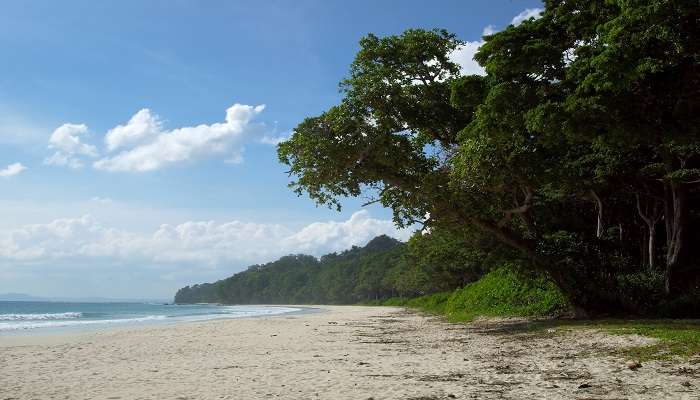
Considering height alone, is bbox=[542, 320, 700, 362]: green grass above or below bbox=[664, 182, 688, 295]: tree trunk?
below

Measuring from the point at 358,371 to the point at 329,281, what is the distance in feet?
448

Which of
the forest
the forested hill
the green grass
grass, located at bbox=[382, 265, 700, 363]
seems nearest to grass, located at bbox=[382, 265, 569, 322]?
grass, located at bbox=[382, 265, 700, 363]

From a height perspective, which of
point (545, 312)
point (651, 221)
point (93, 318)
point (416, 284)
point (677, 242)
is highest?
point (651, 221)

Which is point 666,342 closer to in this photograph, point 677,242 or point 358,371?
point 358,371

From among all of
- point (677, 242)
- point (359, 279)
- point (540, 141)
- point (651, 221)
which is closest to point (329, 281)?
point (359, 279)

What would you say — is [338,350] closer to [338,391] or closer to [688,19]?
[338,391]

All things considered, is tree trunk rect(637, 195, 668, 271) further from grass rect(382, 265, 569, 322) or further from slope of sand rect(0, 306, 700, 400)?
slope of sand rect(0, 306, 700, 400)

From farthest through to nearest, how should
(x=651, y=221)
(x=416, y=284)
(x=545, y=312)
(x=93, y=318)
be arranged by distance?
(x=416, y=284) < (x=93, y=318) < (x=651, y=221) < (x=545, y=312)

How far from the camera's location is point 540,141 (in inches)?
536

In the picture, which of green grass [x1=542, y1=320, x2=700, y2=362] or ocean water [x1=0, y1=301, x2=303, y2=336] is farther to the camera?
ocean water [x1=0, y1=301, x2=303, y2=336]

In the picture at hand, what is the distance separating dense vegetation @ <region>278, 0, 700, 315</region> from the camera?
11352 mm

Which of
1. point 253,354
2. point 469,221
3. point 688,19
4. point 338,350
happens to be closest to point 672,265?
point 469,221

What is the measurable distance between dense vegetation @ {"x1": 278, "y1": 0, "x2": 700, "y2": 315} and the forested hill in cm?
6940

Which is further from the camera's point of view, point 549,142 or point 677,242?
point 677,242
